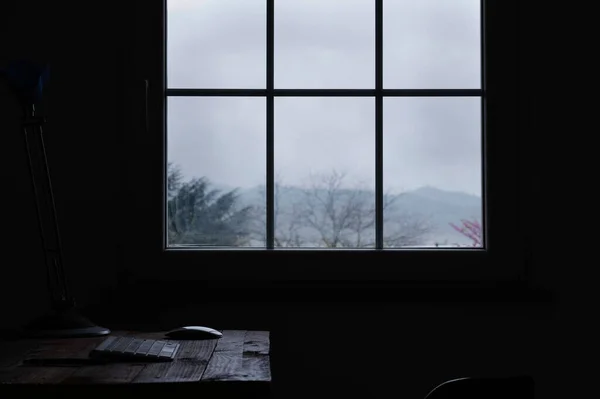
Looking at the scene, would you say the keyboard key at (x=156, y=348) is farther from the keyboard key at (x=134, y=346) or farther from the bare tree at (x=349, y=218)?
the bare tree at (x=349, y=218)

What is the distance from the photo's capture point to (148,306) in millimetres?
2711

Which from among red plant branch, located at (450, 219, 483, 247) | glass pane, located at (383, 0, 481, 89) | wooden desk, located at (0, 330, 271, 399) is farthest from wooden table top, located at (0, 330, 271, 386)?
glass pane, located at (383, 0, 481, 89)

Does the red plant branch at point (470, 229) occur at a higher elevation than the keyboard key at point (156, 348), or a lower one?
higher

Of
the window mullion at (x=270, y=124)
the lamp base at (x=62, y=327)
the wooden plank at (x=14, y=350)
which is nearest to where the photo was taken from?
the wooden plank at (x=14, y=350)

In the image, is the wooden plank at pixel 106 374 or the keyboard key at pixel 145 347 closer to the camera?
the wooden plank at pixel 106 374

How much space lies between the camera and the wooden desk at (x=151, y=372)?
1.56 m

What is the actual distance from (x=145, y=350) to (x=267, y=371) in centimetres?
34

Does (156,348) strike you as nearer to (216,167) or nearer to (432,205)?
(216,167)

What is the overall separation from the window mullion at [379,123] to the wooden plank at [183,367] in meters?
0.94

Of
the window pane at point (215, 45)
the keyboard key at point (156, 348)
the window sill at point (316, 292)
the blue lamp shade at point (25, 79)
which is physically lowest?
the keyboard key at point (156, 348)

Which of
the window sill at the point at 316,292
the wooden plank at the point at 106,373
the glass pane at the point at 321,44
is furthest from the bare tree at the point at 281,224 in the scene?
the wooden plank at the point at 106,373

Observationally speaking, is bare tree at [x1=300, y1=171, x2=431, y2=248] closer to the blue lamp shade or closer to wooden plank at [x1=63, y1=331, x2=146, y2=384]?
the blue lamp shade

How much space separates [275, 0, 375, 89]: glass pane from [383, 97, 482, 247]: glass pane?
0.56 feet

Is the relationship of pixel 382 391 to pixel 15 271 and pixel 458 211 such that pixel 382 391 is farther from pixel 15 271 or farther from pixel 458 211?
pixel 15 271
